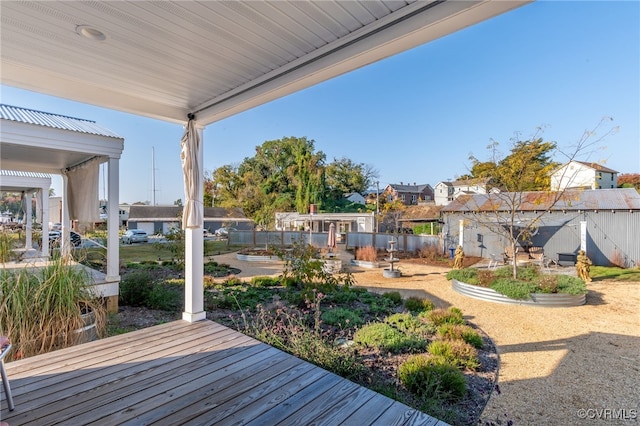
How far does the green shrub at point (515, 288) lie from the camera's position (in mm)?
6086

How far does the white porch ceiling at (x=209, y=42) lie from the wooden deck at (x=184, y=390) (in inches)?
92.3

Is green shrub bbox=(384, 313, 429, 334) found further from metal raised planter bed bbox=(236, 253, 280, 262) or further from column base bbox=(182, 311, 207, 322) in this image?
metal raised planter bed bbox=(236, 253, 280, 262)

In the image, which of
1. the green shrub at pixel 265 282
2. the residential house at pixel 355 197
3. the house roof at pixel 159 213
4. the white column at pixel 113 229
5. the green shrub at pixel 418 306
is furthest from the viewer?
the house roof at pixel 159 213

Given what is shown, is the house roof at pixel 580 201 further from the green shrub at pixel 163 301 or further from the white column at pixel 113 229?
the white column at pixel 113 229

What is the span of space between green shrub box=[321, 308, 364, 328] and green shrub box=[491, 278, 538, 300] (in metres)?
3.64

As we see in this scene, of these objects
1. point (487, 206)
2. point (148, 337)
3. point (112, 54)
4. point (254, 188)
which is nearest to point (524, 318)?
point (148, 337)

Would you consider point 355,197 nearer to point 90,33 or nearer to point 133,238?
point 133,238

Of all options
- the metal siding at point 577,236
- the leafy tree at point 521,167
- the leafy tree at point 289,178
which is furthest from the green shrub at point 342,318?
the leafy tree at point 289,178

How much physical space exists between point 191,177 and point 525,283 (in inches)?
271

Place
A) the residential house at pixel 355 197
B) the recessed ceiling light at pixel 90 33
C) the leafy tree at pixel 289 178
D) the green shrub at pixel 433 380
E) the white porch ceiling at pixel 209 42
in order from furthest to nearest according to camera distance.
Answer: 1. the residential house at pixel 355 197
2. the leafy tree at pixel 289 178
3. the green shrub at pixel 433 380
4. the recessed ceiling light at pixel 90 33
5. the white porch ceiling at pixel 209 42

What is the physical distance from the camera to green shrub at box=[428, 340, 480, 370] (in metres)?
3.31

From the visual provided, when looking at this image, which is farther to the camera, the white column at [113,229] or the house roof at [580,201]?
the house roof at [580,201]

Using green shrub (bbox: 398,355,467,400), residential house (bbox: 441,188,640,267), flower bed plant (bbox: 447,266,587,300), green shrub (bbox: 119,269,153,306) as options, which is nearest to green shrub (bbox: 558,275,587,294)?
flower bed plant (bbox: 447,266,587,300)

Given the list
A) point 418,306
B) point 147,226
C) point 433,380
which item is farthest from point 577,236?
point 147,226
